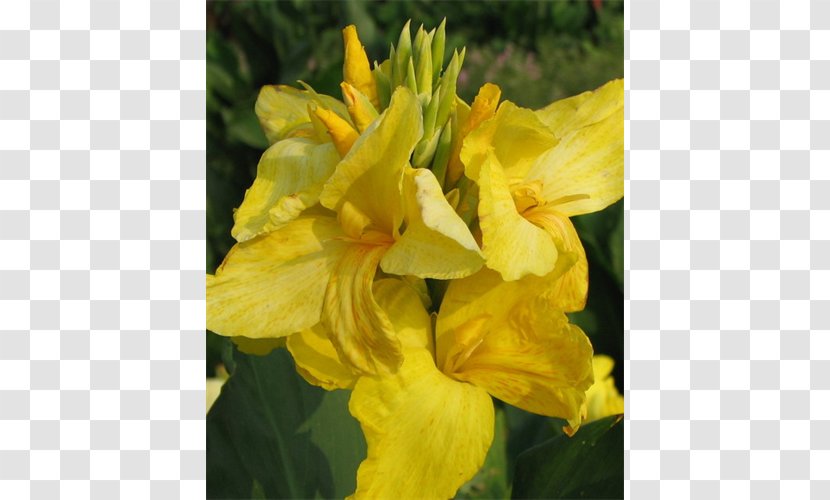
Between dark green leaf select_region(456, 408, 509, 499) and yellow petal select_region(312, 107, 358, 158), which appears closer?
yellow petal select_region(312, 107, 358, 158)

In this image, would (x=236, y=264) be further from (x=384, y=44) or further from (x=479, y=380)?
(x=384, y=44)

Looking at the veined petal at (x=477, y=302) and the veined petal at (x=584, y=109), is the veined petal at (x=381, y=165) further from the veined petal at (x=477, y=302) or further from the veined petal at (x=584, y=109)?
the veined petal at (x=584, y=109)

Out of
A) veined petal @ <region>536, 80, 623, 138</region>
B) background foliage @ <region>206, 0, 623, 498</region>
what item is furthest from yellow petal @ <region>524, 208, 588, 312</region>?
background foliage @ <region>206, 0, 623, 498</region>

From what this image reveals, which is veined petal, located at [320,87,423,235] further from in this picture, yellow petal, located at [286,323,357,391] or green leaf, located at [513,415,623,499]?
green leaf, located at [513,415,623,499]

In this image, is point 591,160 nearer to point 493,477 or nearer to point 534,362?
point 534,362

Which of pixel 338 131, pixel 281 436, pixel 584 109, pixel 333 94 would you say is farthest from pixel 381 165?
pixel 333 94

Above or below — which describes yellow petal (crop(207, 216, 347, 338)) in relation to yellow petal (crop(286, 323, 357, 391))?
A: above

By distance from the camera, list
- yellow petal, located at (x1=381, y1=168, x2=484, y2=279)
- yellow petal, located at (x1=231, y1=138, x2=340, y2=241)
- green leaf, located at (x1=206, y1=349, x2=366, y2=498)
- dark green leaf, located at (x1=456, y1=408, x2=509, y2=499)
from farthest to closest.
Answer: dark green leaf, located at (x1=456, y1=408, x2=509, y2=499)
green leaf, located at (x1=206, y1=349, x2=366, y2=498)
yellow petal, located at (x1=231, y1=138, x2=340, y2=241)
yellow petal, located at (x1=381, y1=168, x2=484, y2=279)

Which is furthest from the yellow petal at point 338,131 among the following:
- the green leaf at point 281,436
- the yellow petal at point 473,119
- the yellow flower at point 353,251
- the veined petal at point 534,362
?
the green leaf at point 281,436
